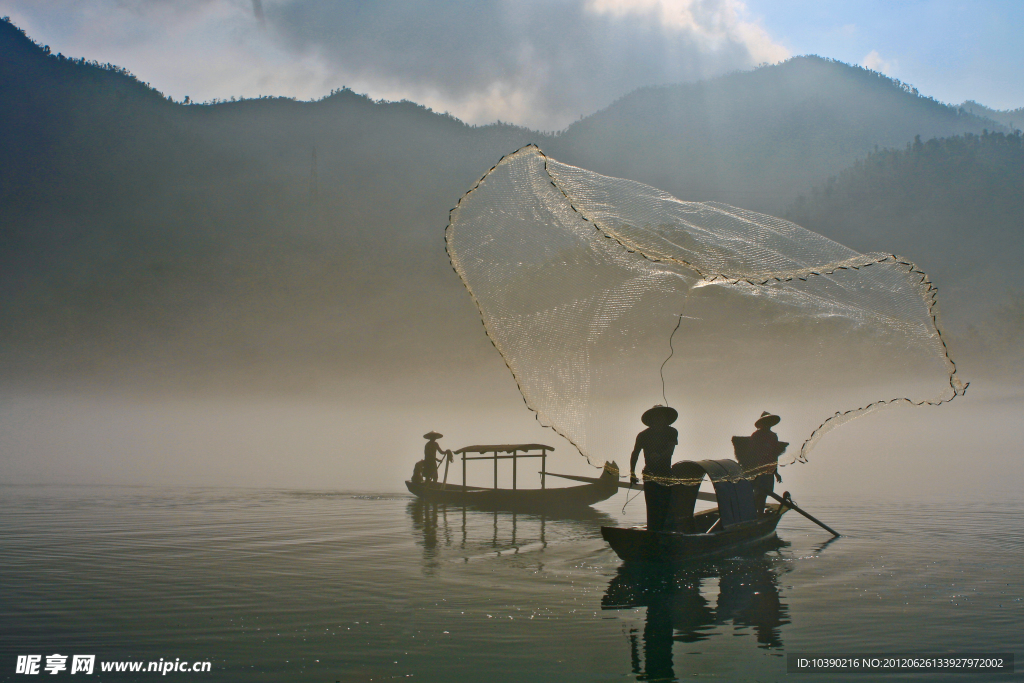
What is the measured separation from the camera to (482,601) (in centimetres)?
1041

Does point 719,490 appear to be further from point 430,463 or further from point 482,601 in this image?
point 430,463

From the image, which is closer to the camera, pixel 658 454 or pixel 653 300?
pixel 653 300

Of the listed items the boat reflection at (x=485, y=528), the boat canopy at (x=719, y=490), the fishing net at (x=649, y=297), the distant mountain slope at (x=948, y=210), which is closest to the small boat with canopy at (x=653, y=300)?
the fishing net at (x=649, y=297)

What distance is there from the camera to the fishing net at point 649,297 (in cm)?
943

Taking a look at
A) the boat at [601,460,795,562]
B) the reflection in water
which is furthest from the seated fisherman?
the reflection in water

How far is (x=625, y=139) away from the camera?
172m

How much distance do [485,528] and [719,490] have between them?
7537 mm

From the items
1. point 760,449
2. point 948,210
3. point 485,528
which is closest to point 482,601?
point 760,449

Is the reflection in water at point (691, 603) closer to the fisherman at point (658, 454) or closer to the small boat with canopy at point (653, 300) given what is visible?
the small boat with canopy at point (653, 300)

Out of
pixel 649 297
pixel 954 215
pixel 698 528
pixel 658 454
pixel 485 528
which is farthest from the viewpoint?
pixel 954 215

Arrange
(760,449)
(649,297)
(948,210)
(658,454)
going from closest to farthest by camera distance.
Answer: (649,297) < (658,454) < (760,449) < (948,210)

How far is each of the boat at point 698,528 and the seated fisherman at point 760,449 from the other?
2.66 feet

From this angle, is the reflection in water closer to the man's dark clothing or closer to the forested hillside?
the man's dark clothing

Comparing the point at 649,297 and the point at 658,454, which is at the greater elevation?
the point at 649,297
